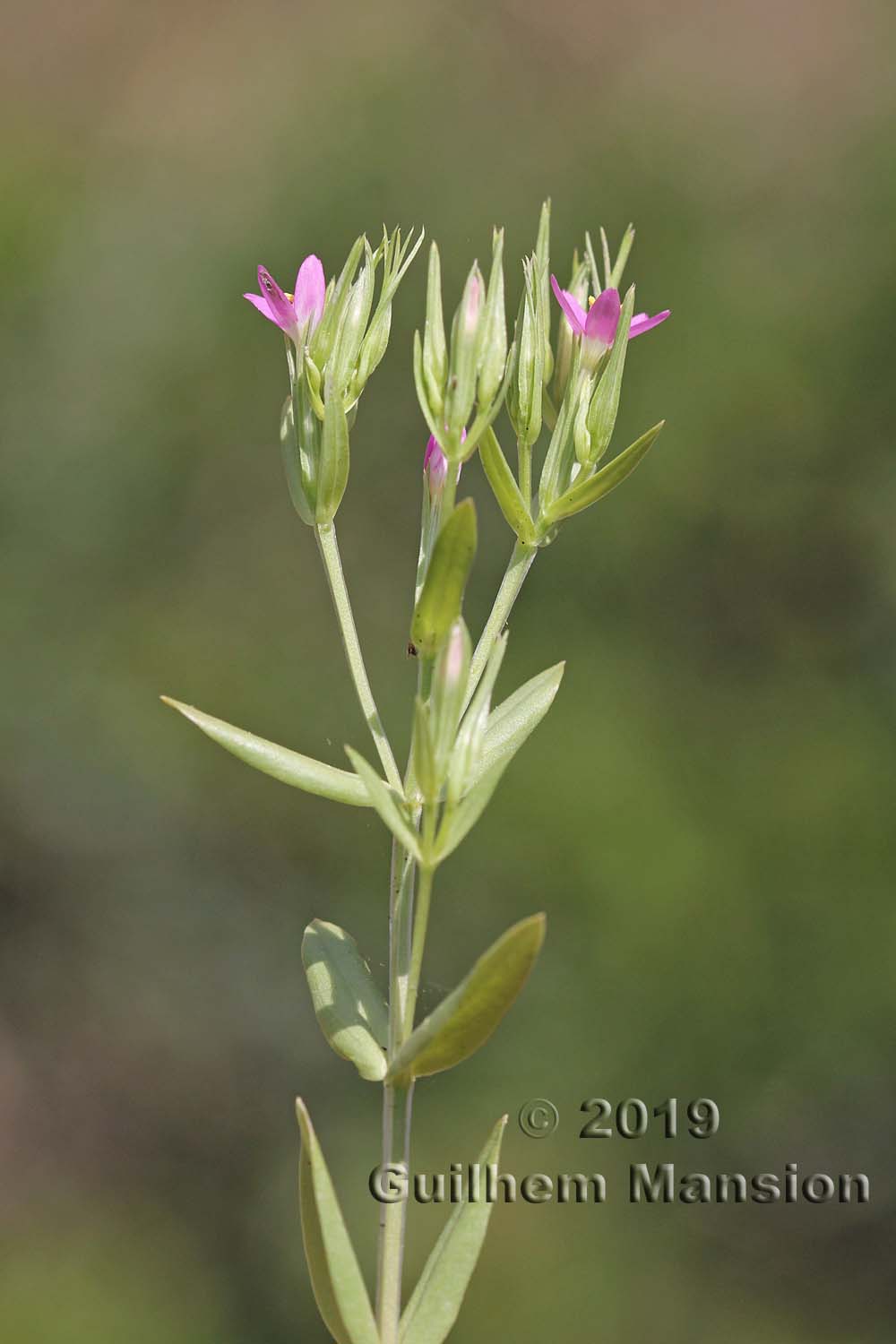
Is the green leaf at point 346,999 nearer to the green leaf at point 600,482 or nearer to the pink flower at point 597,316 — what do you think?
the green leaf at point 600,482

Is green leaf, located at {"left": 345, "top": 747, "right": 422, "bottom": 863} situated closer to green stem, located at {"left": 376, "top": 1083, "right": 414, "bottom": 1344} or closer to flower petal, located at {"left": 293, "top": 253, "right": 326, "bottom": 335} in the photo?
green stem, located at {"left": 376, "top": 1083, "right": 414, "bottom": 1344}

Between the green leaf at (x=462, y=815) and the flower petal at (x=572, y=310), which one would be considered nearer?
the green leaf at (x=462, y=815)

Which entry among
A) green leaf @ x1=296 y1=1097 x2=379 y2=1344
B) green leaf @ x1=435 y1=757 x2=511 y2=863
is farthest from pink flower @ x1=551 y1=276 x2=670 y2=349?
green leaf @ x1=296 y1=1097 x2=379 y2=1344

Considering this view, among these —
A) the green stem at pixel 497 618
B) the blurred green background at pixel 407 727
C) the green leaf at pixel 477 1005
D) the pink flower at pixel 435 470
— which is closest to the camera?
the green leaf at pixel 477 1005

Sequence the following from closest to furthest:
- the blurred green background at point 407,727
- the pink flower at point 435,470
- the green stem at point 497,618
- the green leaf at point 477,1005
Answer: the green leaf at point 477,1005 < the green stem at point 497,618 < the pink flower at point 435,470 < the blurred green background at point 407,727

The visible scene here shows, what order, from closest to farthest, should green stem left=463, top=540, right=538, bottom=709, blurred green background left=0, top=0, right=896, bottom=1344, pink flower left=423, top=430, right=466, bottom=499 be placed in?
green stem left=463, top=540, right=538, bottom=709, pink flower left=423, top=430, right=466, bottom=499, blurred green background left=0, top=0, right=896, bottom=1344

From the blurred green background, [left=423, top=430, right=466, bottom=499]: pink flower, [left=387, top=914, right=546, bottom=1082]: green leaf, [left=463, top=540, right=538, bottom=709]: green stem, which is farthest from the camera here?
the blurred green background

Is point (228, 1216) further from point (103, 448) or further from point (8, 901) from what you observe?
point (103, 448)

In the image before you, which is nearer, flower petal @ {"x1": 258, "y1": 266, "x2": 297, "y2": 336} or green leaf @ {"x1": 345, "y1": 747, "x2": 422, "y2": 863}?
green leaf @ {"x1": 345, "y1": 747, "x2": 422, "y2": 863}

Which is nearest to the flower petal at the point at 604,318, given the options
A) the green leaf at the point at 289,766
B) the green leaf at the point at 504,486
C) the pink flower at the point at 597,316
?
the pink flower at the point at 597,316

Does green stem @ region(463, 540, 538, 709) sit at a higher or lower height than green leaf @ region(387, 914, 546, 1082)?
higher
